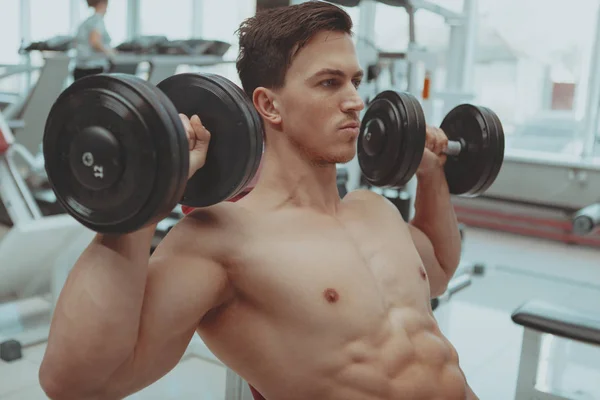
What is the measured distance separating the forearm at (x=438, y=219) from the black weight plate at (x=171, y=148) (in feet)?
2.55

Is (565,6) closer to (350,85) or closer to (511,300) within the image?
(511,300)

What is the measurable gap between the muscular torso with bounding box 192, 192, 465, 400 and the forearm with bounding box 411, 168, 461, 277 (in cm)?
30

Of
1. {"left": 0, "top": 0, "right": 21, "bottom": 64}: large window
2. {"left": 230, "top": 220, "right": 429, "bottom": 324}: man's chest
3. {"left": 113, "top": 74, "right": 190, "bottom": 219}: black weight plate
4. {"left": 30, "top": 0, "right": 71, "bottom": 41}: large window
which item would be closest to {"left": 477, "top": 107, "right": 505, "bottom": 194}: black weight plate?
{"left": 230, "top": 220, "right": 429, "bottom": 324}: man's chest

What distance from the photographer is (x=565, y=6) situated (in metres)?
4.83

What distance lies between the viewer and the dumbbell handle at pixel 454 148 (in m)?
1.58

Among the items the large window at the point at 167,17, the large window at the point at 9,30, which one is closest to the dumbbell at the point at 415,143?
the large window at the point at 167,17

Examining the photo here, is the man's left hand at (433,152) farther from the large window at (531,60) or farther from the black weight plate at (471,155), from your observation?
the large window at (531,60)

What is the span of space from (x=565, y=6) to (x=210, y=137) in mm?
4554

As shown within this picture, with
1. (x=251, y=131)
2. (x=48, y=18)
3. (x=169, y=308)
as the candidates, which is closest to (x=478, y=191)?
(x=251, y=131)

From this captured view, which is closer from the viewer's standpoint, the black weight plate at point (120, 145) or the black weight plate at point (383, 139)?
the black weight plate at point (120, 145)

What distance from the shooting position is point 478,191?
1.58 meters

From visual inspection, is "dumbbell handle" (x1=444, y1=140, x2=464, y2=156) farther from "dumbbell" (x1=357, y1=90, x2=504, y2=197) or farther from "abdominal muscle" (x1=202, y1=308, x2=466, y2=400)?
"abdominal muscle" (x1=202, y1=308, x2=466, y2=400)

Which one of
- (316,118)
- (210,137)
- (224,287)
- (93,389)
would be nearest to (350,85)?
(316,118)

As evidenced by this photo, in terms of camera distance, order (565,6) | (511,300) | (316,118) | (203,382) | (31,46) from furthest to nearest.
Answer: (31,46) < (565,6) < (511,300) < (203,382) < (316,118)
